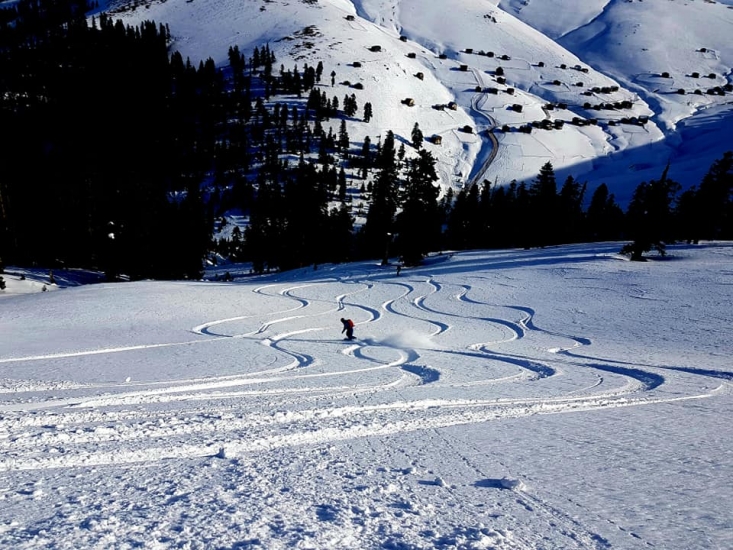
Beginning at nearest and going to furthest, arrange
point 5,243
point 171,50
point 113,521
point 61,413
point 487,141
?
1. point 113,521
2. point 61,413
3. point 5,243
4. point 487,141
5. point 171,50

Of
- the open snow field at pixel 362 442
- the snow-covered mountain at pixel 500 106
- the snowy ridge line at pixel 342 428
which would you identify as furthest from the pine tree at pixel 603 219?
the snowy ridge line at pixel 342 428

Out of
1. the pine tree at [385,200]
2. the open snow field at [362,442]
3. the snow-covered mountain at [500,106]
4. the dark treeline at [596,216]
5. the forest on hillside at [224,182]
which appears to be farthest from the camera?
the snow-covered mountain at [500,106]

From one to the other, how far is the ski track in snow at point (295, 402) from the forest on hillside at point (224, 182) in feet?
98.3

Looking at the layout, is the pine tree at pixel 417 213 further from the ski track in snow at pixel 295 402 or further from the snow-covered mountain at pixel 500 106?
the snow-covered mountain at pixel 500 106

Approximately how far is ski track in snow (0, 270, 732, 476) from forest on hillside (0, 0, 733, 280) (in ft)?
98.3

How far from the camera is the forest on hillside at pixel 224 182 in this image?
49344 mm

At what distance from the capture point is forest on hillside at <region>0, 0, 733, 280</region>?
49.3 metres

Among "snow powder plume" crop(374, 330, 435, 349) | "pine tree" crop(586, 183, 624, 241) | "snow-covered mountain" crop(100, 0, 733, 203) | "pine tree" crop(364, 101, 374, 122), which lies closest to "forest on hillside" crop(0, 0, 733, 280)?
"pine tree" crop(586, 183, 624, 241)

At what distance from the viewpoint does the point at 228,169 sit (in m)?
124

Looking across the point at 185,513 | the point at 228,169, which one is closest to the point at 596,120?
the point at 228,169

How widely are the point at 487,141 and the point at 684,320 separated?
441 feet

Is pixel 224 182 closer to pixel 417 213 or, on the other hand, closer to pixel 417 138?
pixel 417 138

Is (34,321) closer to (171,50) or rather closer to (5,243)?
(5,243)

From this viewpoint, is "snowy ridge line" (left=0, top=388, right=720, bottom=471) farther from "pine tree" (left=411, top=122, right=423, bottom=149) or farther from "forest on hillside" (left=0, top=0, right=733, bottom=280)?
Result: "pine tree" (left=411, top=122, right=423, bottom=149)
